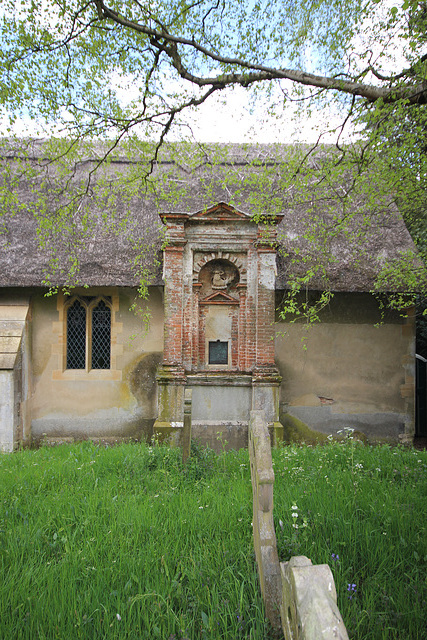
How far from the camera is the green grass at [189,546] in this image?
8.23ft

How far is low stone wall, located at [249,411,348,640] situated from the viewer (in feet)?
4.30

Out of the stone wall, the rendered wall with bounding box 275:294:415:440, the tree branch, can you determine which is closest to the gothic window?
the stone wall

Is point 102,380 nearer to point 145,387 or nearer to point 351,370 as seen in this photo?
point 145,387

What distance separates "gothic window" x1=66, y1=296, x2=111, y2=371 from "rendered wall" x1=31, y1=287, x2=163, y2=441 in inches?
7.7

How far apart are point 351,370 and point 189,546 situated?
6728 mm

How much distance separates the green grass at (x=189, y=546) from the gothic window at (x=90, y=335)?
405 cm

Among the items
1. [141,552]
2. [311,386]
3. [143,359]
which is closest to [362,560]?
[141,552]

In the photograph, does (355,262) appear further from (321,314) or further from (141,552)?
(141,552)

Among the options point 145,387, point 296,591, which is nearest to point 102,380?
point 145,387

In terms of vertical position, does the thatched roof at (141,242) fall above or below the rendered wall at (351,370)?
above

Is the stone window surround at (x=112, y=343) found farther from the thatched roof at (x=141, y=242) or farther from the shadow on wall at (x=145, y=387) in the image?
the thatched roof at (x=141, y=242)

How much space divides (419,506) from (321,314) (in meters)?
5.64

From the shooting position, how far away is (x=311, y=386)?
29.7 feet

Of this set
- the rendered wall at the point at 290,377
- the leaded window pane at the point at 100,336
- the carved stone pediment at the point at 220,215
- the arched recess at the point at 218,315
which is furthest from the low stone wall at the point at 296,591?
the leaded window pane at the point at 100,336
